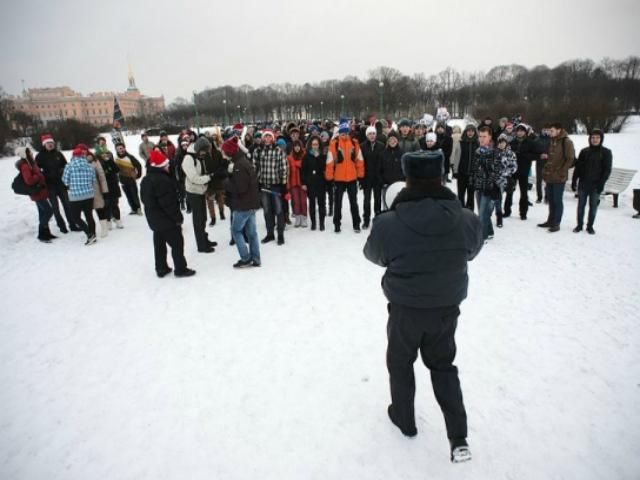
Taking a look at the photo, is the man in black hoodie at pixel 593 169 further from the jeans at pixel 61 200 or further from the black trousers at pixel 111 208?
the jeans at pixel 61 200

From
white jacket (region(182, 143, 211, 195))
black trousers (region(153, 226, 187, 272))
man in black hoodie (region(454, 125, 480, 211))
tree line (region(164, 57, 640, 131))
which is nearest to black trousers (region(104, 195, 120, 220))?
white jacket (region(182, 143, 211, 195))

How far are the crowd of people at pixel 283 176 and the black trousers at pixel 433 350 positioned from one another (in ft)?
12.2

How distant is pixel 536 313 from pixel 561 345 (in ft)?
2.09

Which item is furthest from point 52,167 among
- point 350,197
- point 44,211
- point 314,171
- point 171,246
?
point 350,197

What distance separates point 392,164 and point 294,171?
1942 mm

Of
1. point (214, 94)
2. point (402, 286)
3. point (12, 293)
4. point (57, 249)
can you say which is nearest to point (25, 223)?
point (57, 249)

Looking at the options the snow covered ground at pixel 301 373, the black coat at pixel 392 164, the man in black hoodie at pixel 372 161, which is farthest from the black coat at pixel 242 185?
the black coat at pixel 392 164

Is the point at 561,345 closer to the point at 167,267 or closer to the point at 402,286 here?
the point at 402,286

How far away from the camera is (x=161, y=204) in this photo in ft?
17.7

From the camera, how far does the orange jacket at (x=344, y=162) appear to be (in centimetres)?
722

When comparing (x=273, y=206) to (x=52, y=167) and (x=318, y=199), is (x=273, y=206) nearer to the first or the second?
(x=318, y=199)

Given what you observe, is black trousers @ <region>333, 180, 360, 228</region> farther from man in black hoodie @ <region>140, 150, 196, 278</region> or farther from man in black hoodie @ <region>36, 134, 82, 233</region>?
man in black hoodie @ <region>36, 134, 82, 233</region>

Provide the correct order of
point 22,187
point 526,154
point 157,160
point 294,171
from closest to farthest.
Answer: point 157,160 < point 22,187 < point 294,171 < point 526,154

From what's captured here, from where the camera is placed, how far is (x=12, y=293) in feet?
19.0
